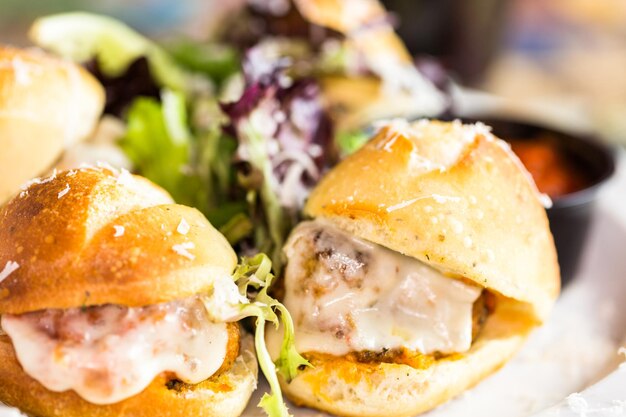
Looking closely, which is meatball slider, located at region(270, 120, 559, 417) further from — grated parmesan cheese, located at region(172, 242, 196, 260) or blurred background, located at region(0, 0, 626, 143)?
blurred background, located at region(0, 0, 626, 143)

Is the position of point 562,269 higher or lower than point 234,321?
lower

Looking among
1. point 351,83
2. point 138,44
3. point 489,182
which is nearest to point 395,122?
point 489,182

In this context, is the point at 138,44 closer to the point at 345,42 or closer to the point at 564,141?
the point at 345,42

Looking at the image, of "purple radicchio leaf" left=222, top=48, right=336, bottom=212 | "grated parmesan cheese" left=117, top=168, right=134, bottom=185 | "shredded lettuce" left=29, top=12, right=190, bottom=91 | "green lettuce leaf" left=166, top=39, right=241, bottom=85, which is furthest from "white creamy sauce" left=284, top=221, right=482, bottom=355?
"green lettuce leaf" left=166, top=39, right=241, bottom=85

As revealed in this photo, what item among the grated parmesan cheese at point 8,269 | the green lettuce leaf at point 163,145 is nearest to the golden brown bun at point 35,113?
the green lettuce leaf at point 163,145

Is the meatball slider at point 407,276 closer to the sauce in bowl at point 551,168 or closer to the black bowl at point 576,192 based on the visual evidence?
the black bowl at point 576,192
